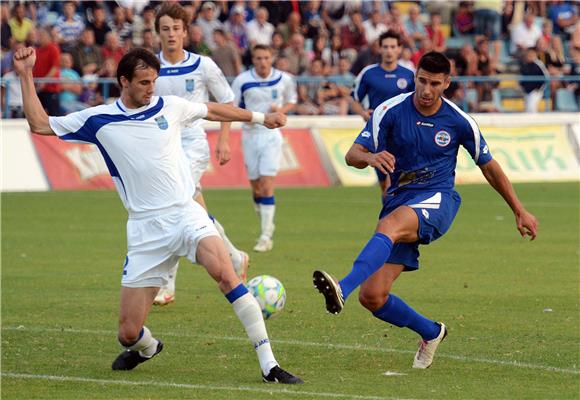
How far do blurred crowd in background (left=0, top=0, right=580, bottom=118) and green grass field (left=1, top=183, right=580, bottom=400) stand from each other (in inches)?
228

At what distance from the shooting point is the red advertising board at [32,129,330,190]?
24547 mm

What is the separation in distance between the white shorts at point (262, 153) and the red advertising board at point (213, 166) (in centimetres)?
705

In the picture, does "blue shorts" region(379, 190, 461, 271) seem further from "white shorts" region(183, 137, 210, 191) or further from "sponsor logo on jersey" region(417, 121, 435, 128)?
"white shorts" region(183, 137, 210, 191)

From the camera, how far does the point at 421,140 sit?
9.02m

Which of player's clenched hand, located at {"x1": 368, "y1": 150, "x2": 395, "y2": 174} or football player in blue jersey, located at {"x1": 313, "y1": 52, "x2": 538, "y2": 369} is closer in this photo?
player's clenched hand, located at {"x1": 368, "y1": 150, "x2": 395, "y2": 174}

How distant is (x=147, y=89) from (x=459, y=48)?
71.5 ft

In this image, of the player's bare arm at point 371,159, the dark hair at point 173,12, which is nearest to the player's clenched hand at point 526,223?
the player's bare arm at point 371,159

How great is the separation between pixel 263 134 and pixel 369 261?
9.65 meters

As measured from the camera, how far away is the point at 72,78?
25.0 meters

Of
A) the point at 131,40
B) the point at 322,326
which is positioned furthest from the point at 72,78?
the point at 322,326

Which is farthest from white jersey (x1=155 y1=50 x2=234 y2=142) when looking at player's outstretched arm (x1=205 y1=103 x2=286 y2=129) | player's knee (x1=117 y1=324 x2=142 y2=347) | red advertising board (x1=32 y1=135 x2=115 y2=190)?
red advertising board (x1=32 y1=135 x2=115 y2=190)

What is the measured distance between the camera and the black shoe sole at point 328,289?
804 cm

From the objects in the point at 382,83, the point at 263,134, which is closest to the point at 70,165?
the point at 263,134

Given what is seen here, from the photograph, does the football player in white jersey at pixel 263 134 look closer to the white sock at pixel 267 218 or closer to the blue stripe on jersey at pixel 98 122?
the white sock at pixel 267 218
